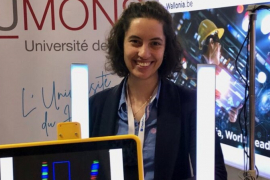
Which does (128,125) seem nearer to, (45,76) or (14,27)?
(45,76)

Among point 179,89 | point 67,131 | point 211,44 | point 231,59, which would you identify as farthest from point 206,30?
point 67,131

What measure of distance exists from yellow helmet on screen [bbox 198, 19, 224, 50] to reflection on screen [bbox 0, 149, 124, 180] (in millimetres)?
1243

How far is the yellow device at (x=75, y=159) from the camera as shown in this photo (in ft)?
1.66

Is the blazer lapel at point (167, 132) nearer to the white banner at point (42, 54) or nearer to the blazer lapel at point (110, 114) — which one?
the blazer lapel at point (110, 114)

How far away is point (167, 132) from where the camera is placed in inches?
38.4

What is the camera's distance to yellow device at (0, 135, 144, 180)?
506 mm

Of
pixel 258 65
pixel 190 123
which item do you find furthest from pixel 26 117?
pixel 258 65

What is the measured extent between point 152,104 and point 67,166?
0.57 m

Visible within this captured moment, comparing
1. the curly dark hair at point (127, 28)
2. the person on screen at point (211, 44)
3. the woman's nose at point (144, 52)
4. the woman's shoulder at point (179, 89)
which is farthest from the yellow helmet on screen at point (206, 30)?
the woman's nose at point (144, 52)

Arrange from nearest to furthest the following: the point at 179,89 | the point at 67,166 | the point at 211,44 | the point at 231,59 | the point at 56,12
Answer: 1. the point at 67,166
2. the point at 179,89
3. the point at 56,12
4. the point at 231,59
5. the point at 211,44

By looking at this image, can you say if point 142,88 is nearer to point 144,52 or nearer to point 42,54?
point 144,52

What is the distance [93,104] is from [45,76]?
268 mm

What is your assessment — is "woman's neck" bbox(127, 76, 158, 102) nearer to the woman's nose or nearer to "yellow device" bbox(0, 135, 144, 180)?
the woman's nose

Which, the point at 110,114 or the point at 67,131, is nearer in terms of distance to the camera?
the point at 67,131
